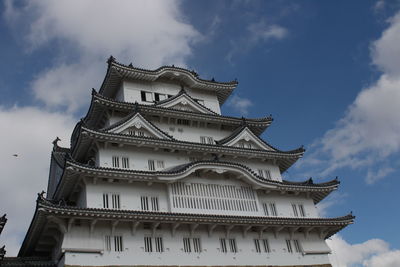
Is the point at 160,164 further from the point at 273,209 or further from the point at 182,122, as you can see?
the point at 273,209

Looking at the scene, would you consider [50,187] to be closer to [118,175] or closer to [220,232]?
[118,175]

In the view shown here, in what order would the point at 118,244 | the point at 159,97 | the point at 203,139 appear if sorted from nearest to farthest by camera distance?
the point at 118,244, the point at 203,139, the point at 159,97

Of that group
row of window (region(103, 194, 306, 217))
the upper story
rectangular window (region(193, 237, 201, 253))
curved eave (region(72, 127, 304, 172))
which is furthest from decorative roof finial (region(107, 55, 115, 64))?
rectangular window (region(193, 237, 201, 253))

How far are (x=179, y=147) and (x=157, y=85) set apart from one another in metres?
8.31

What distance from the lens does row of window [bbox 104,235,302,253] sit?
82.3 ft

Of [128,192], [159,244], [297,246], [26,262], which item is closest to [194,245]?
[159,244]

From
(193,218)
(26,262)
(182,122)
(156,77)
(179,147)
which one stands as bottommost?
(26,262)

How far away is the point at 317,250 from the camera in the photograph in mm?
31078

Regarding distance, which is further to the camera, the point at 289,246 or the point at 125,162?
the point at 289,246

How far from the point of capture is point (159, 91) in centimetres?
3681

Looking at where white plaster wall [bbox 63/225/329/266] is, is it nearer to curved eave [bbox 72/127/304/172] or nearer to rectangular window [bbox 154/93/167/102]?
curved eave [bbox 72/127/304/172]

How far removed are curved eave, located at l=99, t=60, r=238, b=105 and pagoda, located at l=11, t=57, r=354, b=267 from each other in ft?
0.33

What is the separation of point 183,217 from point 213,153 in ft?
24.7

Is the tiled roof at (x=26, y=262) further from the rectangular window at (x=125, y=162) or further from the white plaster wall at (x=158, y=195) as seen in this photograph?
the rectangular window at (x=125, y=162)
